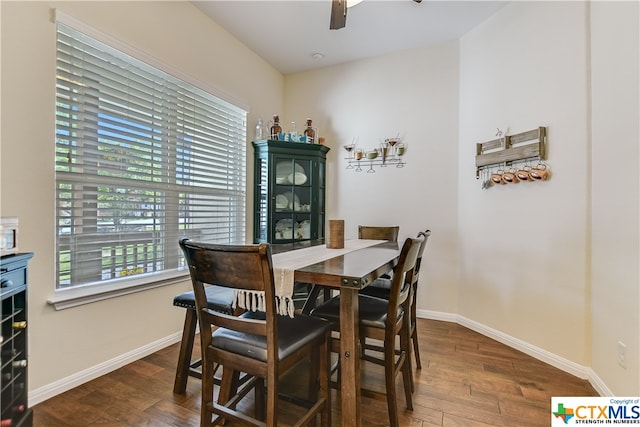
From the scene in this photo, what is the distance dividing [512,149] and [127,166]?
2.93 m

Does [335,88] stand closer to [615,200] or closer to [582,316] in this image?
→ [615,200]

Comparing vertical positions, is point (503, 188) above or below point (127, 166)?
below

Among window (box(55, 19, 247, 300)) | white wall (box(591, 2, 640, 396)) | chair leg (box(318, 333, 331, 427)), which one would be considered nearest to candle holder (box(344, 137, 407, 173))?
window (box(55, 19, 247, 300))

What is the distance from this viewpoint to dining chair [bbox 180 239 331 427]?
1094 millimetres

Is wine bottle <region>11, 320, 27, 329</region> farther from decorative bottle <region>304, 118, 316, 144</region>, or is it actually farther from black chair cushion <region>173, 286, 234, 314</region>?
decorative bottle <region>304, 118, 316, 144</region>

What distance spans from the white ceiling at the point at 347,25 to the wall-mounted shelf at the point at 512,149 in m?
1.16

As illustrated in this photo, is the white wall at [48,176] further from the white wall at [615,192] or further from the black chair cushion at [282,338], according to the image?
the white wall at [615,192]

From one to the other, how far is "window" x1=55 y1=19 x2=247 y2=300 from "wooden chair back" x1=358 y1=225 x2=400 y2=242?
139 centimetres

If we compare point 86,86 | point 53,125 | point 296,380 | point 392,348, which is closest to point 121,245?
point 53,125

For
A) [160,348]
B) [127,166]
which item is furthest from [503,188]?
[160,348]

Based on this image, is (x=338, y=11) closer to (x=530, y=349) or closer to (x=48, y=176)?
(x=48, y=176)

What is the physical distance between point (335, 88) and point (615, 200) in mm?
2853

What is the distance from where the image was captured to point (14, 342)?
4.51 feet

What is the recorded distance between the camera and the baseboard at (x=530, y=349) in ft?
6.44
